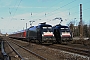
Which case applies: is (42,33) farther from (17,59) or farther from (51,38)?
(17,59)

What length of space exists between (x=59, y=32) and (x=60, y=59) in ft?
56.5

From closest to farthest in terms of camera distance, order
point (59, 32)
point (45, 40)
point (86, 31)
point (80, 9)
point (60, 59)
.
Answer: point (60, 59)
point (45, 40)
point (59, 32)
point (80, 9)
point (86, 31)

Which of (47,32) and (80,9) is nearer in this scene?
(47,32)

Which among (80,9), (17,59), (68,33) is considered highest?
(80,9)

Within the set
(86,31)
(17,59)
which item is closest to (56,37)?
(17,59)

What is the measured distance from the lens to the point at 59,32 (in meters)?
31.3

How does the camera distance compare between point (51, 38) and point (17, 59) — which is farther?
point (51, 38)

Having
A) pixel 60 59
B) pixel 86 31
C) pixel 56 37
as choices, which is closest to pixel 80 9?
pixel 56 37

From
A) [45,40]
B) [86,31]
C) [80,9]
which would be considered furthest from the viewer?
[86,31]

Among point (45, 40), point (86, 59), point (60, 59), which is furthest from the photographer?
point (45, 40)

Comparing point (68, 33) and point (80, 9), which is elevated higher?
point (80, 9)

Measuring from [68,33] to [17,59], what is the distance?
54.4 ft

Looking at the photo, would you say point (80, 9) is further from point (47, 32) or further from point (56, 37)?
point (47, 32)

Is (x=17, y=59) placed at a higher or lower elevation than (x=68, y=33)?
lower
